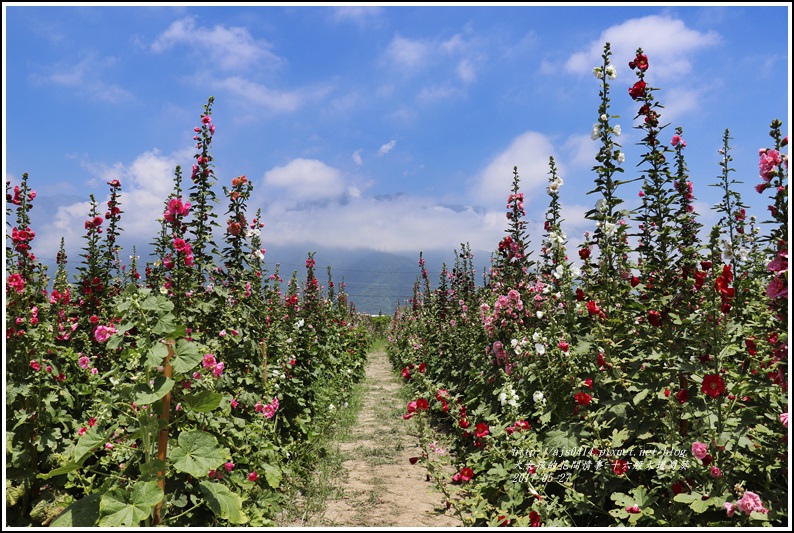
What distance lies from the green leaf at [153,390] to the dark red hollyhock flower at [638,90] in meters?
4.20

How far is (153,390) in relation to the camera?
2.72 m

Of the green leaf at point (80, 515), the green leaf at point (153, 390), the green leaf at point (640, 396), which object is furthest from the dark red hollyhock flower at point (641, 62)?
the green leaf at point (80, 515)

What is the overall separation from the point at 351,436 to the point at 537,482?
12.5ft

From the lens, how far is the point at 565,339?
13.9ft

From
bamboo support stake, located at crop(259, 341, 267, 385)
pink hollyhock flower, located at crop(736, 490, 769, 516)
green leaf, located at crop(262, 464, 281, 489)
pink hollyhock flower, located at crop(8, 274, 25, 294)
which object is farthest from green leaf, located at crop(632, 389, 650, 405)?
pink hollyhock flower, located at crop(8, 274, 25, 294)

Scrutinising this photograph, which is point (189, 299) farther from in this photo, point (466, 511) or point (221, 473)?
point (466, 511)

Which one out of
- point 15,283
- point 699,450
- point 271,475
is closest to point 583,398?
point 699,450

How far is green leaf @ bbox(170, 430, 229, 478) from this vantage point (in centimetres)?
271

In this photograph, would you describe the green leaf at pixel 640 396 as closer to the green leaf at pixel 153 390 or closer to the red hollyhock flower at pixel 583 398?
the red hollyhock flower at pixel 583 398

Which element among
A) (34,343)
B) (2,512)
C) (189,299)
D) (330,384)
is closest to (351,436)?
(330,384)

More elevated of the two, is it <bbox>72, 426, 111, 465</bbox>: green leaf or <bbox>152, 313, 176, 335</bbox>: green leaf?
<bbox>152, 313, 176, 335</bbox>: green leaf

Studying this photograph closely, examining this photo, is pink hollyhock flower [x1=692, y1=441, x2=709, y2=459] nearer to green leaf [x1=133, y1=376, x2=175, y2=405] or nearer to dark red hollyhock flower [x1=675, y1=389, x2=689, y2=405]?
dark red hollyhock flower [x1=675, y1=389, x2=689, y2=405]

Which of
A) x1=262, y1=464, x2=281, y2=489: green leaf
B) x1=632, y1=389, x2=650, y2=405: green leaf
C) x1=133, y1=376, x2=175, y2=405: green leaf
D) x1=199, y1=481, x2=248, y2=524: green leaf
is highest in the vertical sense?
x1=133, y1=376, x2=175, y2=405: green leaf

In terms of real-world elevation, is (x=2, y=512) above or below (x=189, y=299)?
below
